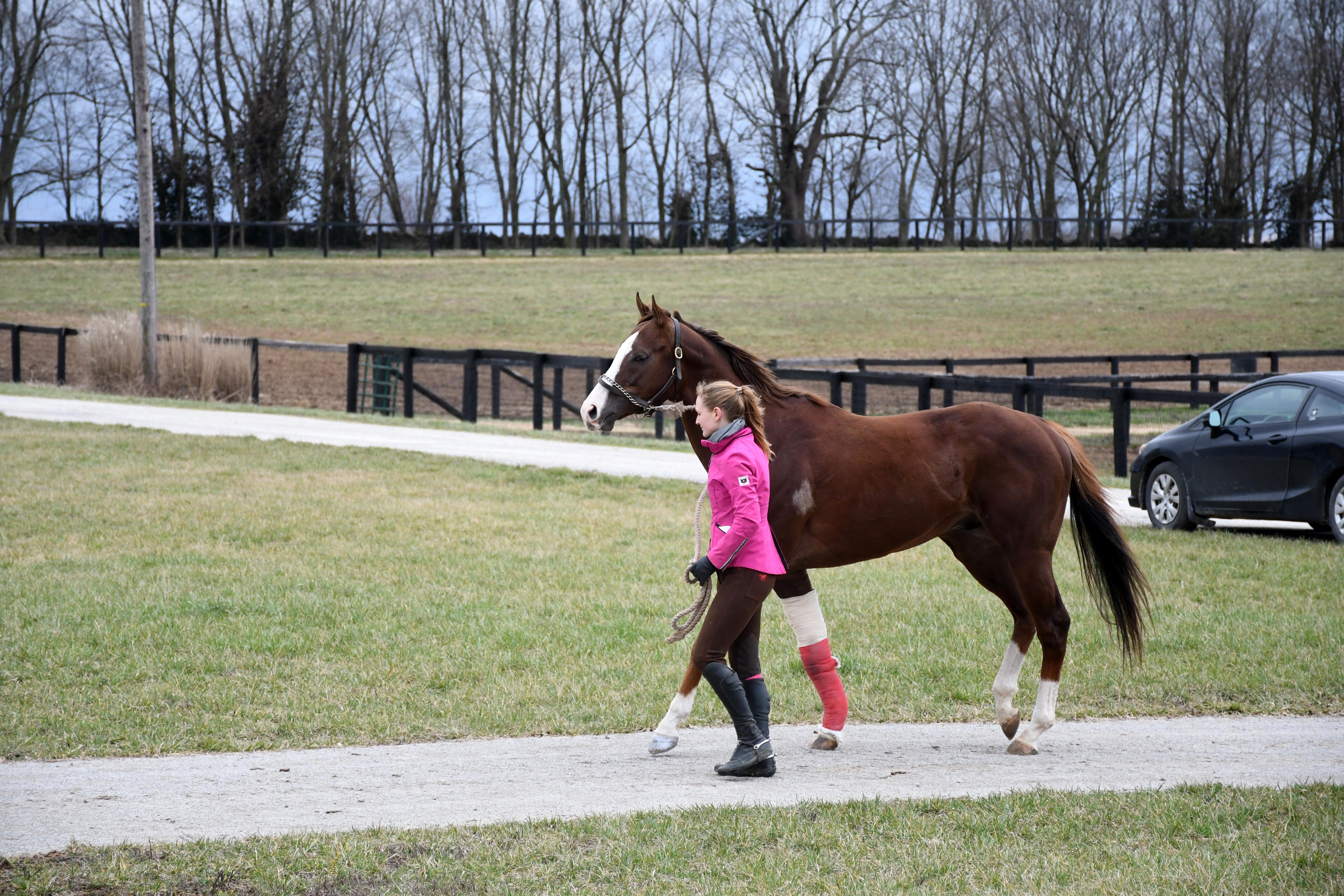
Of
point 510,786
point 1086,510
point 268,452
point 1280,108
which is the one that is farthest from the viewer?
point 1280,108

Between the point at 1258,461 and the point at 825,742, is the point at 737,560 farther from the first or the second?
the point at 1258,461

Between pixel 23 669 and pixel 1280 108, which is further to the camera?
pixel 1280 108

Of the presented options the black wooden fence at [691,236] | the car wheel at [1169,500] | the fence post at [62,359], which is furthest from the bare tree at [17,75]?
the car wheel at [1169,500]

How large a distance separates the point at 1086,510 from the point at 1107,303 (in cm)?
3523

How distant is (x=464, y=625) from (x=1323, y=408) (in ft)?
25.7

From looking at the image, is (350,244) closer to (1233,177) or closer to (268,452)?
(268,452)

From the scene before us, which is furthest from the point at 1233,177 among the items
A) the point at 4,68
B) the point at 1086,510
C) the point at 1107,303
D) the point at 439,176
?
the point at 1086,510

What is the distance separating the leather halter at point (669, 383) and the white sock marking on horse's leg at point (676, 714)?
1.32 metres

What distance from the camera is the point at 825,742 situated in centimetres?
543

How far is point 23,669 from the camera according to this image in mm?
6426

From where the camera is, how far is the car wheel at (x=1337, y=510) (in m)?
10.4

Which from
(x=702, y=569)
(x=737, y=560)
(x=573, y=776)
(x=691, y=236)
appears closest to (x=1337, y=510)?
(x=737, y=560)

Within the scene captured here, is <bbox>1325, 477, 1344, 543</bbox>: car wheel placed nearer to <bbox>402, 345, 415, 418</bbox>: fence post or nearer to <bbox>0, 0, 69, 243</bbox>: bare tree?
<bbox>402, 345, 415, 418</bbox>: fence post

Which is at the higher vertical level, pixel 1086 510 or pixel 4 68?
pixel 4 68
